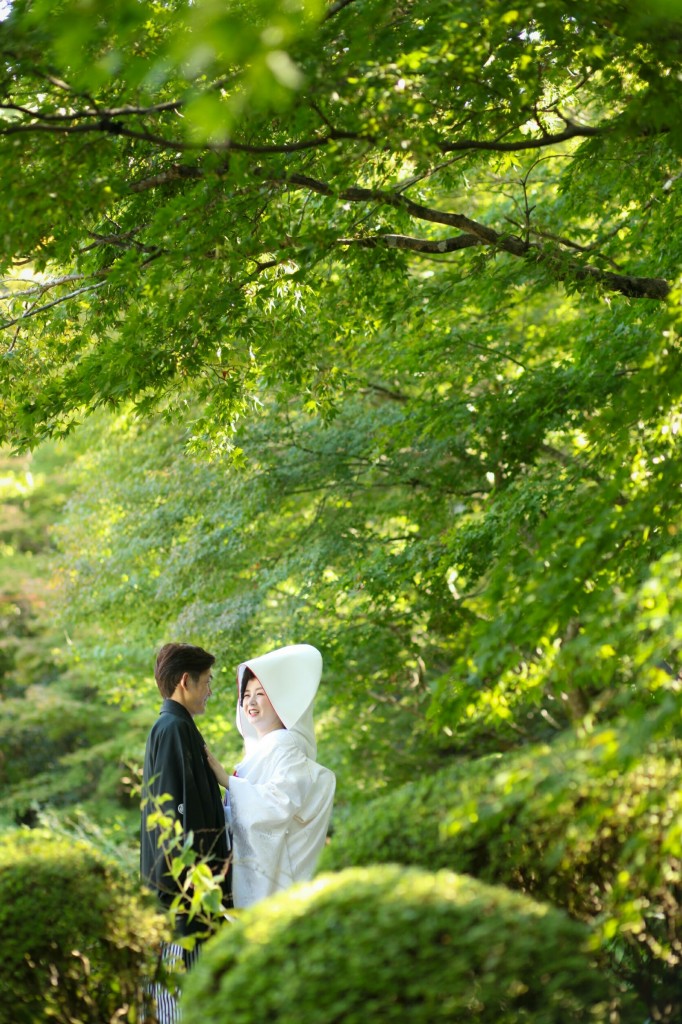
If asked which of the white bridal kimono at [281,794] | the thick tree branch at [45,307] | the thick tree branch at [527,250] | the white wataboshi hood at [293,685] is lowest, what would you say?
the white bridal kimono at [281,794]

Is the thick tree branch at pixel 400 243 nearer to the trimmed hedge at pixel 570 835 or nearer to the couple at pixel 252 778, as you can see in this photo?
the couple at pixel 252 778

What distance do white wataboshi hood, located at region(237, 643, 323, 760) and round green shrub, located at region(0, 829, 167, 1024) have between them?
1815 mm

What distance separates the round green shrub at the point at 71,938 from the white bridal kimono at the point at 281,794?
1428mm

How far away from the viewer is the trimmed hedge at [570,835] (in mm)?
2684

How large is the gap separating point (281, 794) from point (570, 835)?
2426 millimetres

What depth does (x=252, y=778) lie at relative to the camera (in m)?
5.07

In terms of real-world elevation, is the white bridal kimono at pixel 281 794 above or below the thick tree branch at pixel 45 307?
below

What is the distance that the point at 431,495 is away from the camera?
1027 centimetres

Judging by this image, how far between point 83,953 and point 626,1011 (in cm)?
146

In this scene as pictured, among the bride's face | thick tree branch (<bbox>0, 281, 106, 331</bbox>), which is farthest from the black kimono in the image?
thick tree branch (<bbox>0, 281, 106, 331</bbox>)

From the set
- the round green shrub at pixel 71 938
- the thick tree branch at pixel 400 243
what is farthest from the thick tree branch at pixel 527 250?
A: the round green shrub at pixel 71 938

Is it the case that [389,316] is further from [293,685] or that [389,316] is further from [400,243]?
[293,685]

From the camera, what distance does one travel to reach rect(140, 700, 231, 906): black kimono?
4648 mm

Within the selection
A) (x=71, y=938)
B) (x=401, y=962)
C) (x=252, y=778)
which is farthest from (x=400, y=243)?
(x=401, y=962)
